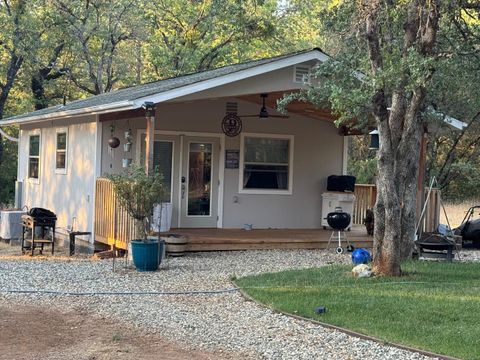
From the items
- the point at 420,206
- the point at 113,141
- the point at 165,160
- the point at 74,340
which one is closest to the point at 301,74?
the point at 165,160

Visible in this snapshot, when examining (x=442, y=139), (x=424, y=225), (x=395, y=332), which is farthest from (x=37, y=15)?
(x=395, y=332)

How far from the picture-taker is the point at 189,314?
714 cm

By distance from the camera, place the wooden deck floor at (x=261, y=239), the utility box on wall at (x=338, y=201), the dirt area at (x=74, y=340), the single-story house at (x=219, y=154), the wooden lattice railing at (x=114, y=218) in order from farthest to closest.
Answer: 1. the utility box on wall at (x=338, y=201)
2. the single-story house at (x=219, y=154)
3. the wooden deck floor at (x=261, y=239)
4. the wooden lattice railing at (x=114, y=218)
5. the dirt area at (x=74, y=340)

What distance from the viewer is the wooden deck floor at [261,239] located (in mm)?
12086

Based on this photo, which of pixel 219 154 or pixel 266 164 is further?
pixel 266 164

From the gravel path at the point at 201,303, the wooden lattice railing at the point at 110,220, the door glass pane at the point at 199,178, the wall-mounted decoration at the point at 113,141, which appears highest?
the wall-mounted decoration at the point at 113,141

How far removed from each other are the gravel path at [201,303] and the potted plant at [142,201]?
265 millimetres

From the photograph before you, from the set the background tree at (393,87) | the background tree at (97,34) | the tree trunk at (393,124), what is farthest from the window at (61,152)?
the background tree at (97,34)

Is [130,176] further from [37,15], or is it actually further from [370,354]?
[37,15]

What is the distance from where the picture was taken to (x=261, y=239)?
1258 centimetres

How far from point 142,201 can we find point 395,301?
4.35m

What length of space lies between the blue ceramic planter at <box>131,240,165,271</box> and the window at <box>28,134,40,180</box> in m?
7.65

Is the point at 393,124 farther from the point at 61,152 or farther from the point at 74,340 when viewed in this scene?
the point at 61,152

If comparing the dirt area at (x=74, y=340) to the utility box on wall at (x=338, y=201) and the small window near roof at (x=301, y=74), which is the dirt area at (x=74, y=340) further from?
the utility box on wall at (x=338, y=201)
